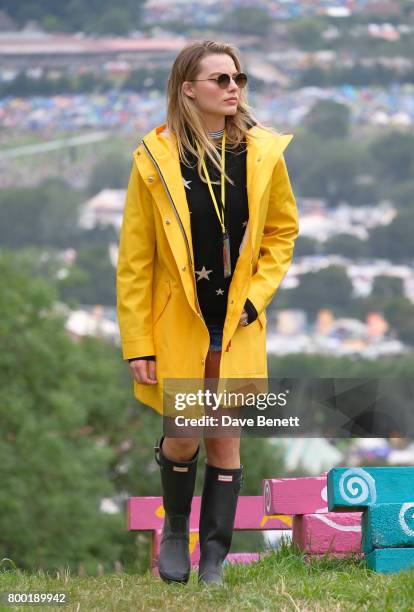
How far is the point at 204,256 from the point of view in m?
4.75

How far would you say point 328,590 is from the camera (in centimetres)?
440

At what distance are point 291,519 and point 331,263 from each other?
532 feet

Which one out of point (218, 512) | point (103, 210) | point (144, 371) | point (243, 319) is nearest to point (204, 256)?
point (243, 319)

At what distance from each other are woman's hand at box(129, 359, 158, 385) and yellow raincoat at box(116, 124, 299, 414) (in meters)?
0.02

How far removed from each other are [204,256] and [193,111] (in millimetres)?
487

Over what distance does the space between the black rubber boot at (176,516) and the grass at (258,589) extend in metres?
0.06

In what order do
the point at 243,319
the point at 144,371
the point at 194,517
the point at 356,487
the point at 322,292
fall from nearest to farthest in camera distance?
the point at 243,319 < the point at 144,371 < the point at 356,487 < the point at 194,517 < the point at 322,292

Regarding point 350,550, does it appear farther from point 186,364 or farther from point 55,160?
point 55,160

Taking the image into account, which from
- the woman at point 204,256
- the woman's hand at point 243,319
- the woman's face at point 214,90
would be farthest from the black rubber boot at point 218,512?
the woman's face at point 214,90

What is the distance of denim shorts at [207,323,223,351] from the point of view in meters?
4.76

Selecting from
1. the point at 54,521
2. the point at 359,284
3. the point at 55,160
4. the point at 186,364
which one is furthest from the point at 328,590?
the point at 55,160

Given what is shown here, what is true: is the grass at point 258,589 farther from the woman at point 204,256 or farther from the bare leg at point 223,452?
the bare leg at point 223,452

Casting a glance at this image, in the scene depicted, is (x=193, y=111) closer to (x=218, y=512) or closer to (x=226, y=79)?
(x=226, y=79)

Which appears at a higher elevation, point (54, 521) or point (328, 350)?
point (328, 350)
